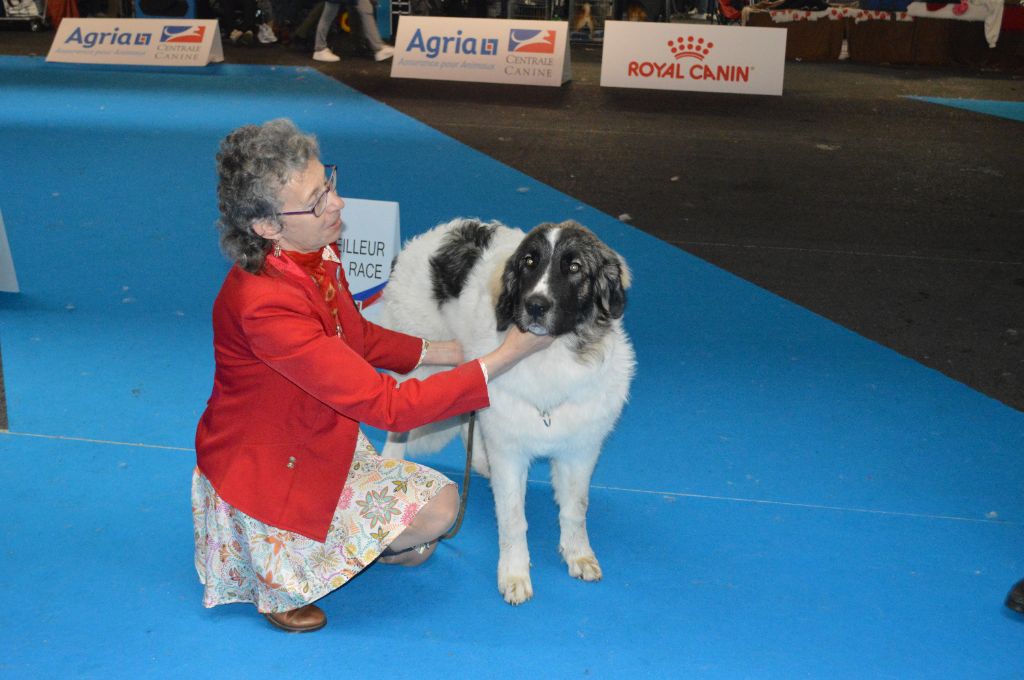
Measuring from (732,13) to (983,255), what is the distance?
12128 mm

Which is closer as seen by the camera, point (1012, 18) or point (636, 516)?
point (636, 516)

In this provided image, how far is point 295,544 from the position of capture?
2904mm

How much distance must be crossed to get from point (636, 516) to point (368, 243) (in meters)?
2.11

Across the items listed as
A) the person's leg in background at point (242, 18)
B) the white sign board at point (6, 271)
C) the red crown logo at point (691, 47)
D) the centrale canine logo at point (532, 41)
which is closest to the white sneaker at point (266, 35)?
the person's leg in background at point (242, 18)

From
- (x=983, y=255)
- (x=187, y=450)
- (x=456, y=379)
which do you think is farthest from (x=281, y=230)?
(x=983, y=255)

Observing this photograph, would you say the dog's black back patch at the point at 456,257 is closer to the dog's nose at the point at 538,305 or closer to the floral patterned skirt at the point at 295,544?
the dog's nose at the point at 538,305

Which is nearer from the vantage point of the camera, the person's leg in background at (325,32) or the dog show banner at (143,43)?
the dog show banner at (143,43)

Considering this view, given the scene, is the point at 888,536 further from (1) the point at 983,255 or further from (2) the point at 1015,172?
(2) the point at 1015,172

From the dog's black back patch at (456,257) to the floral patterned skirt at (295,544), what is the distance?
29.8 inches

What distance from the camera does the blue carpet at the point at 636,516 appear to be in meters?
2.91

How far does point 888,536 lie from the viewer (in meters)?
3.54

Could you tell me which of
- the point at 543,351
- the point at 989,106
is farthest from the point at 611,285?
the point at 989,106

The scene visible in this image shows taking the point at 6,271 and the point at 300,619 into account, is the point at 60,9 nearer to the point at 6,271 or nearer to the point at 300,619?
the point at 6,271

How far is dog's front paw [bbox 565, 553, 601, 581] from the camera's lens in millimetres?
3281
